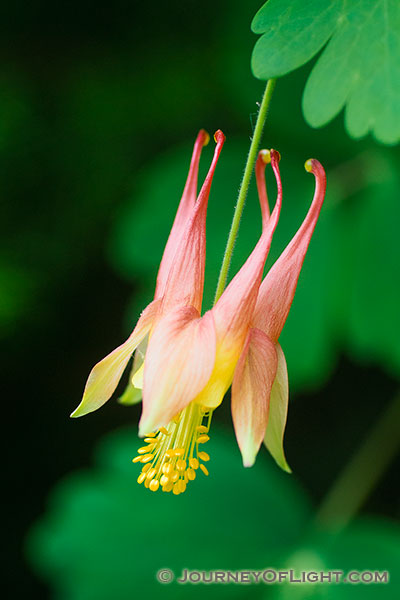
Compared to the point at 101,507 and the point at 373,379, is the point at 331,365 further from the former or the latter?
the point at 101,507

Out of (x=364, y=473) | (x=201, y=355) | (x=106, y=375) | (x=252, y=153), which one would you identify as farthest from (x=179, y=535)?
(x=252, y=153)

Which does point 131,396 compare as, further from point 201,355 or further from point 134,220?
point 134,220

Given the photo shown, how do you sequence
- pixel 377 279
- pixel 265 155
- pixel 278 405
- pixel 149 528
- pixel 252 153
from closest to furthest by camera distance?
pixel 252 153, pixel 278 405, pixel 265 155, pixel 377 279, pixel 149 528

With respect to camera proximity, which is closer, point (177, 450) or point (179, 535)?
point (177, 450)

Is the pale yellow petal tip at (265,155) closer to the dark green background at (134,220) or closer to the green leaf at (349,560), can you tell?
the dark green background at (134,220)

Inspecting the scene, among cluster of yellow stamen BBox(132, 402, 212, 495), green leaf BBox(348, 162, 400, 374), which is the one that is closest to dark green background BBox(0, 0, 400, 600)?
green leaf BBox(348, 162, 400, 374)

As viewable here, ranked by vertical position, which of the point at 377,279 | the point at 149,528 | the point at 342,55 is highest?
the point at 342,55

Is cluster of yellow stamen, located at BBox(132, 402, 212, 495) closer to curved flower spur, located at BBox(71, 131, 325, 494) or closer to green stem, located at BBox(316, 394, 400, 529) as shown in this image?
curved flower spur, located at BBox(71, 131, 325, 494)
